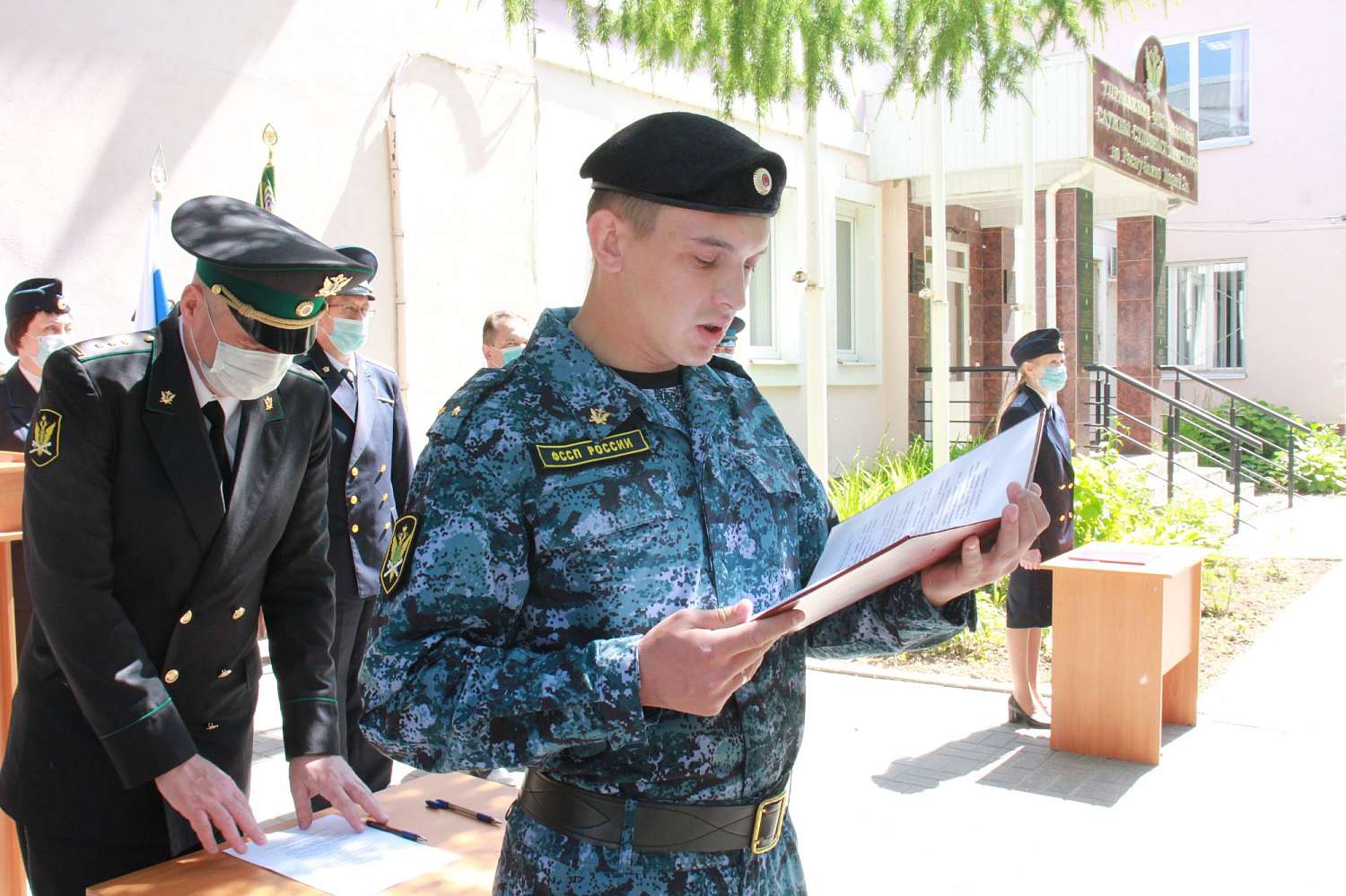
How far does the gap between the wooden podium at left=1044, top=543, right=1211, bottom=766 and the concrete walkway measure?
130mm

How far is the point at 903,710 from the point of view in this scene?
6020 millimetres

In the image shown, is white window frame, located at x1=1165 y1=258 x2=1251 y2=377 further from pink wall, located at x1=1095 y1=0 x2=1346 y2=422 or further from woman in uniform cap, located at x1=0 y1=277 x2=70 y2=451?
woman in uniform cap, located at x1=0 y1=277 x2=70 y2=451

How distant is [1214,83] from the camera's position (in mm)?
19984

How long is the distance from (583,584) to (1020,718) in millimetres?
4864

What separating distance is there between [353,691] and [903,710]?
317cm

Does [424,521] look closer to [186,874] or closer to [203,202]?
[186,874]

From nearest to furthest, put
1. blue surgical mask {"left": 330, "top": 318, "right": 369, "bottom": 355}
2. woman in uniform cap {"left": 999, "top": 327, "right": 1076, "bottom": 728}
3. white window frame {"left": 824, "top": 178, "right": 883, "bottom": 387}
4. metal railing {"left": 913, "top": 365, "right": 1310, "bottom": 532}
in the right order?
blue surgical mask {"left": 330, "top": 318, "right": 369, "bottom": 355}, woman in uniform cap {"left": 999, "top": 327, "right": 1076, "bottom": 728}, metal railing {"left": 913, "top": 365, "right": 1310, "bottom": 532}, white window frame {"left": 824, "top": 178, "right": 883, "bottom": 387}

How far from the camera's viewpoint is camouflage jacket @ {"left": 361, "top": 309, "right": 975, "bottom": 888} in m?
1.33

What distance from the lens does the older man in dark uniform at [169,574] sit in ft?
6.33

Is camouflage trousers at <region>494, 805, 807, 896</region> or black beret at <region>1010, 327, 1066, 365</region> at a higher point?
black beret at <region>1010, 327, 1066, 365</region>

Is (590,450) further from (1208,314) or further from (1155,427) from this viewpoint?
(1208,314)

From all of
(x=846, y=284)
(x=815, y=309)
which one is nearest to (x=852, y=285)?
(x=846, y=284)

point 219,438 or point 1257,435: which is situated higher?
point 219,438

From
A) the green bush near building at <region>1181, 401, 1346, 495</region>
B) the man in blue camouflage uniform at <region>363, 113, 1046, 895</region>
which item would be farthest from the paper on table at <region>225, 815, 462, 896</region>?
the green bush near building at <region>1181, 401, 1346, 495</region>
